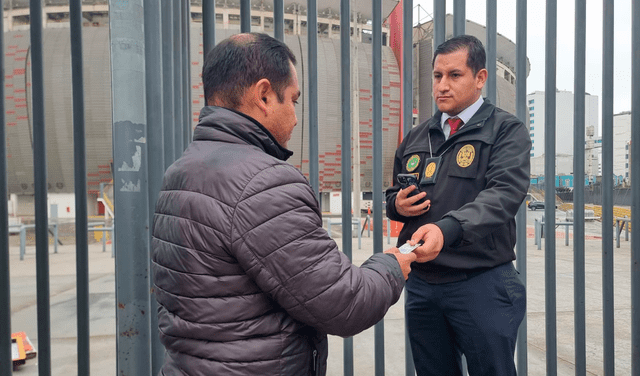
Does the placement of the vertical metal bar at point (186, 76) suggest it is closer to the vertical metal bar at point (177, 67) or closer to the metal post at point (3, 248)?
the vertical metal bar at point (177, 67)

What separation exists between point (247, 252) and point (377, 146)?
3.91 ft

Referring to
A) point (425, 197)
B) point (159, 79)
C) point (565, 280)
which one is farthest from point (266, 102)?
point (565, 280)

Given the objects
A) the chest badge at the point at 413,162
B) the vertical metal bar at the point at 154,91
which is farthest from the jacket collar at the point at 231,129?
the chest badge at the point at 413,162

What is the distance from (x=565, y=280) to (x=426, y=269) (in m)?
6.49

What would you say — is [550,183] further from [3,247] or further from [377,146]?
[3,247]

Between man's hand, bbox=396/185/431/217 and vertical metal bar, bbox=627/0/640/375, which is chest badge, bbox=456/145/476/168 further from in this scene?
vertical metal bar, bbox=627/0/640/375

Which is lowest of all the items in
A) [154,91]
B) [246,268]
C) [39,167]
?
[246,268]

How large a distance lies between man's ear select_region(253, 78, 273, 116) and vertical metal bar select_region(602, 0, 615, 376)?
1844 mm

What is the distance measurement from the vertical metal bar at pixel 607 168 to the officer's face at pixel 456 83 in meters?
0.84

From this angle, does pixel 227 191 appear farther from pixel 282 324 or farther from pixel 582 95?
pixel 582 95

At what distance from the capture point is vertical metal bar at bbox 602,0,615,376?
2135 mm

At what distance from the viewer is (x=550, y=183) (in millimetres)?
2072

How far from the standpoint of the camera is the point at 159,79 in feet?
5.09

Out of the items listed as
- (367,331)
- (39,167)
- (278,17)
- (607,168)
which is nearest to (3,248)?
Answer: (39,167)
